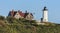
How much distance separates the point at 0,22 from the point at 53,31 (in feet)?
32.4

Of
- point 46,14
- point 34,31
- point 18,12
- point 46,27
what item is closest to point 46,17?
point 46,14

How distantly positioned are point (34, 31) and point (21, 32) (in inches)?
130

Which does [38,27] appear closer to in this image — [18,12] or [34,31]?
[34,31]

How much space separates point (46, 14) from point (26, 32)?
79.2 feet

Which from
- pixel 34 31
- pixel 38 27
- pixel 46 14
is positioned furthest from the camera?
pixel 46 14

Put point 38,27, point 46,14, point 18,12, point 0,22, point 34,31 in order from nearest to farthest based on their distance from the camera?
point 0,22 < point 34,31 < point 38,27 < point 46,14 < point 18,12

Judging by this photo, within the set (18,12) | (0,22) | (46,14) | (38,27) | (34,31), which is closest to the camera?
(0,22)

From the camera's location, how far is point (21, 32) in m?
35.8

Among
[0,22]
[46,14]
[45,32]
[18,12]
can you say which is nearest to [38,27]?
[45,32]

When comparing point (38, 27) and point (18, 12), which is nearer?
point (38, 27)

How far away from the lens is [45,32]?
135 ft

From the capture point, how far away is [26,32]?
36625mm

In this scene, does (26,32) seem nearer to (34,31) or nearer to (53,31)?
(34,31)

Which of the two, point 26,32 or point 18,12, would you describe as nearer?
point 26,32
